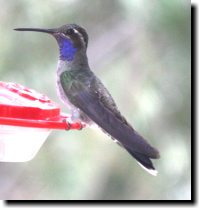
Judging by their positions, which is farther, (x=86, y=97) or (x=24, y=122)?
(x=86, y=97)

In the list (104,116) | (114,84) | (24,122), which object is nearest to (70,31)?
(104,116)

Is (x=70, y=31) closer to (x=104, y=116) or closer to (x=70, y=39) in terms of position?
(x=70, y=39)

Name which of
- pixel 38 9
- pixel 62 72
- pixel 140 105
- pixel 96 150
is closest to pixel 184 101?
pixel 140 105

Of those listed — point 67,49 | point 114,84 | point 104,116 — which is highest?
point 67,49

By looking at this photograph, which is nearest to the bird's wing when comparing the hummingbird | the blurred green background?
the hummingbird

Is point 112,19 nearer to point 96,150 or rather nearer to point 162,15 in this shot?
point 162,15

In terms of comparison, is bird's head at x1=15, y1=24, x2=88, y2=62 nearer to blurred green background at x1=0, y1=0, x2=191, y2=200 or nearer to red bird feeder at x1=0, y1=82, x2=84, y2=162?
red bird feeder at x1=0, y1=82, x2=84, y2=162
